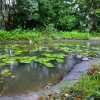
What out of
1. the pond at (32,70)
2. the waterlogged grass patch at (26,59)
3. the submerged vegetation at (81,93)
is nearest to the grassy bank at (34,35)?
the pond at (32,70)

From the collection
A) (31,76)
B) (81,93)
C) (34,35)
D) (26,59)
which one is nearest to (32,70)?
(31,76)

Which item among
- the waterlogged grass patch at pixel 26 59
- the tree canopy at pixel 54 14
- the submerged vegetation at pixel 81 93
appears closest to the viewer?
the submerged vegetation at pixel 81 93

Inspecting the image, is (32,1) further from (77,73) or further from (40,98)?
(40,98)

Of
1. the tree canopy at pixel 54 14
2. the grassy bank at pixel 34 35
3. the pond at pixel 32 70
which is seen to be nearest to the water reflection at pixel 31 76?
the pond at pixel 32 70

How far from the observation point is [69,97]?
5.46 m

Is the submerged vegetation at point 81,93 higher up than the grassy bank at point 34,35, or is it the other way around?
the submerged vegetation at point 81,93

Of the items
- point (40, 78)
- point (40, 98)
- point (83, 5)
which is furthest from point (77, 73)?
point (83, 5)

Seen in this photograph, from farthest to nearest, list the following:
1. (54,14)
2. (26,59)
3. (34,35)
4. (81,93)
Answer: (54,14)
(34,35)
(26,59)
(81,93)

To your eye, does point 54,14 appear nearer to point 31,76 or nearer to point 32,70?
point 32,70

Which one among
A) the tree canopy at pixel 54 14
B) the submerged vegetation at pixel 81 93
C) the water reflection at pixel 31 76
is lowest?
the water reflection at pixel 31 76

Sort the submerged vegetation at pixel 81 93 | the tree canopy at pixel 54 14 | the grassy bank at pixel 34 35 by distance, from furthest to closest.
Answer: the tree canopy at pixel 54 14 → the grassy bank at pixel 34 35 → the submerged vegetation at pixel 81 93

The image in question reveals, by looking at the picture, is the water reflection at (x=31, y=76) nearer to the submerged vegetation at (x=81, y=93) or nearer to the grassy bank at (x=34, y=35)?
the submerged vegetation at (x=81, y=93)

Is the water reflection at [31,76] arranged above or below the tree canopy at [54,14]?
below

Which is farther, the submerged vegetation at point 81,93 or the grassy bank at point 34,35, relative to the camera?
the grassy bank at point 34,35
